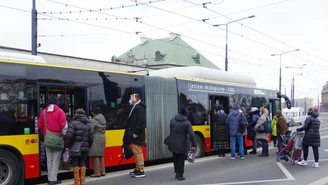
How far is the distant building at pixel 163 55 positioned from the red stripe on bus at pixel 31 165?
147 feet

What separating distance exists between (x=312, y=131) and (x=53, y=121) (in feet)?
23.0

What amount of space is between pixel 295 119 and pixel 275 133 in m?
34.3

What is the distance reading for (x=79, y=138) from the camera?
7.66 m

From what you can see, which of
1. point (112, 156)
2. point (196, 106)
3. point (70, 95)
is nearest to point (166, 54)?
point (196, 106)

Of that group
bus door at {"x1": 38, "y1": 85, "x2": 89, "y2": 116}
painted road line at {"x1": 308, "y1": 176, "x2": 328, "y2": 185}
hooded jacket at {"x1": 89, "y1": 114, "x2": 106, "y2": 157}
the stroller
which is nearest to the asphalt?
painted road line at {"x1": 308, "y1": 176, "x2": 328, "y2": 185}

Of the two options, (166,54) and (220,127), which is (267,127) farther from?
(166,54)

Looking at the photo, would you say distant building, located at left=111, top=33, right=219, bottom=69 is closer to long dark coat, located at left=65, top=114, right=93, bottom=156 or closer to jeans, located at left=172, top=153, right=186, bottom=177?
jeans, located at left=172, top=153, right=186, bottom=177

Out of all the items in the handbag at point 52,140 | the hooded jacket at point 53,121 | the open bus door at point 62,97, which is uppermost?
the open bus door at point 62,97

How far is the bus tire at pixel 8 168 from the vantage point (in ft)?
24.3

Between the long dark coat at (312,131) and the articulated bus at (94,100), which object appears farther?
the long dark coat at (312,131)

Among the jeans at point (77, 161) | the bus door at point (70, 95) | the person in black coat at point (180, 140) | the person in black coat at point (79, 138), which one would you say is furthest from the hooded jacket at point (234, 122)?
the jeans at point (77, 161)

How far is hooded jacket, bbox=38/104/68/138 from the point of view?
7756 millimetres

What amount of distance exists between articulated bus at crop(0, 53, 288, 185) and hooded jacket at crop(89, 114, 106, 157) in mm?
475

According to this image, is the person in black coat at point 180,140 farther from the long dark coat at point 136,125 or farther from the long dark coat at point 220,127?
the long dark coat at point 220,127
